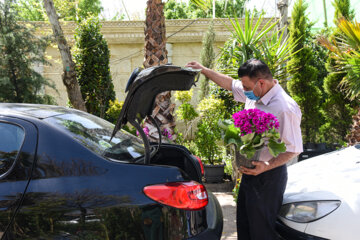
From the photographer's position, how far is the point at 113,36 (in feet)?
42.1

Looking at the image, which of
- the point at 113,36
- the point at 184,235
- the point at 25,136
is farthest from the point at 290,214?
the point at 113,36

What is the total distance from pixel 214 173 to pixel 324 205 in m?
Result: 4.01

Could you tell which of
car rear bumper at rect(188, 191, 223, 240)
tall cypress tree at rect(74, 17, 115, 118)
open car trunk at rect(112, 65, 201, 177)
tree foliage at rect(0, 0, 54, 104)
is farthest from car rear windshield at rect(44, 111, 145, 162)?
tall cypress tree at rect(74, 17, 115, 118)

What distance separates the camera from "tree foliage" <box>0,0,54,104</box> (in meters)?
8.76

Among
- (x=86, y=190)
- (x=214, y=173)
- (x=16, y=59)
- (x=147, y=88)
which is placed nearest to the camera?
(x=86, y=190)

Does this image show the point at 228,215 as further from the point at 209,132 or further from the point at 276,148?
the point at 276,148

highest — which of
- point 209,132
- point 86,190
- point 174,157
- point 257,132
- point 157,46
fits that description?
point 157,46

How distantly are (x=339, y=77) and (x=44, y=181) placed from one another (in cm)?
819

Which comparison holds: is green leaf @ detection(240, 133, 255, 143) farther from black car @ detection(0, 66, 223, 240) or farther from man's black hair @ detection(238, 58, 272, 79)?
man's black hair @ detection(238, 58, 272, 79)

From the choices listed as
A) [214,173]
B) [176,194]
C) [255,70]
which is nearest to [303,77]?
[214,173]

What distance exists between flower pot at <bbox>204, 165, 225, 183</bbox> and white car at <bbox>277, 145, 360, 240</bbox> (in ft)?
11.1

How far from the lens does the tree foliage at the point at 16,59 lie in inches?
345

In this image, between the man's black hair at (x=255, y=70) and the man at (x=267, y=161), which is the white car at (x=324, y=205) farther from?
the man's black hair at (x=255, y=70)

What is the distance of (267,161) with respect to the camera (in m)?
2.54
